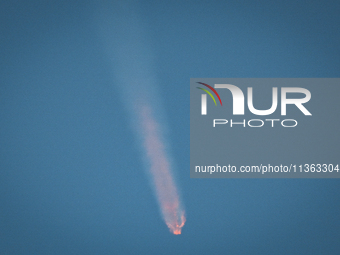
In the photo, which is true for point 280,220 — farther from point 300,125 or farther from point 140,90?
point 140,90

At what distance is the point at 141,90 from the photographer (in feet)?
8.58

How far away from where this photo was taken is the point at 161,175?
8.64 feet

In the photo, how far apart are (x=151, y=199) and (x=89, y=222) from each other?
2.06ft

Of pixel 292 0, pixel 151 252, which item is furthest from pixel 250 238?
pixel 292 0

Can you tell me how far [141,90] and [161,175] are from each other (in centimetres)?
82

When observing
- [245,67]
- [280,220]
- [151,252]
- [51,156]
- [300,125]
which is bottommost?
[151,252]

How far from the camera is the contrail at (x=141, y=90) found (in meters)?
2.60

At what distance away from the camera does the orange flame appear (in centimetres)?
262

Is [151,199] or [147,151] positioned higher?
[147,151]

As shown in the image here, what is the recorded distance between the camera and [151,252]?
2.66 meters

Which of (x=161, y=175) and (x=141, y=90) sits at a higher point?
(x=141, y=90)

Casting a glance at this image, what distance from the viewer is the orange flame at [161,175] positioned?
8.60ft

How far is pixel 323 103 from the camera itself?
265 cm

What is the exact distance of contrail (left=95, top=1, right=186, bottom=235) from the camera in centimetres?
260
